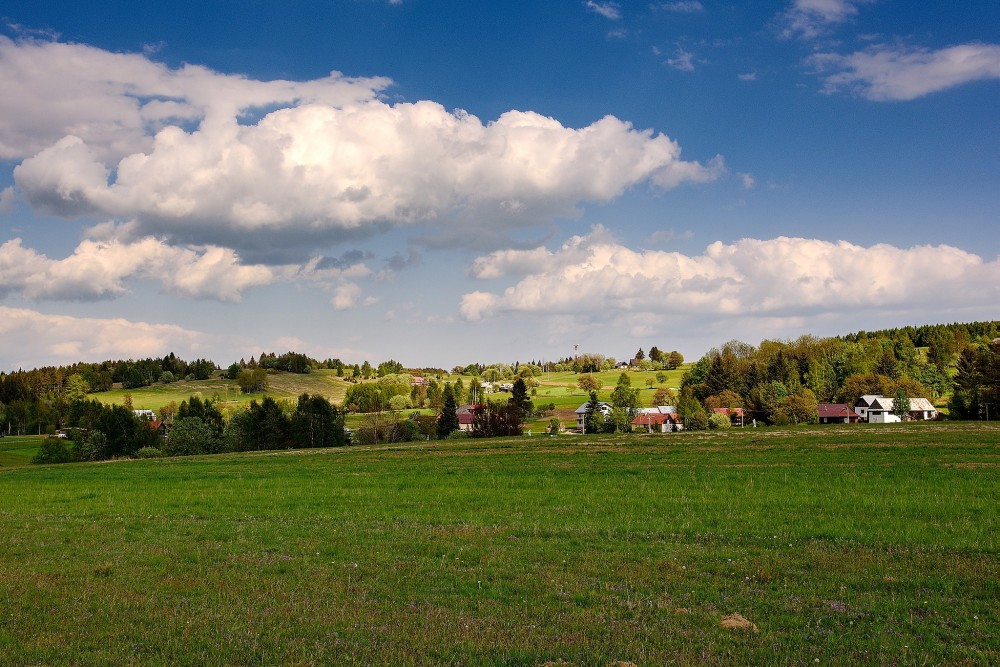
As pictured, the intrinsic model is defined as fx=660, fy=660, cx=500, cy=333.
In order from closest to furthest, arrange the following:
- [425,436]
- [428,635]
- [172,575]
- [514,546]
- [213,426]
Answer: [428,635] < [172,575] < [514,546] < [213,426] < [425,436]

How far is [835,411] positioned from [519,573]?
133 metres

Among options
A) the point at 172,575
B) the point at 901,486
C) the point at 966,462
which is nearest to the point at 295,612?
the point at 172,575

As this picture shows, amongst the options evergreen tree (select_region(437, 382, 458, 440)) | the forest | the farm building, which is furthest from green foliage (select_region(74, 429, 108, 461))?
the farm building

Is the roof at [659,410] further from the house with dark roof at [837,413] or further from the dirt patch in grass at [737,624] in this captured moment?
the dirt patch in grass at [737,624]

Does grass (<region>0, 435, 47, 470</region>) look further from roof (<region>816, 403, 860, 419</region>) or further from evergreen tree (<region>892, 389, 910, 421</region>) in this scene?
evergreen tree (<region>892, 389, 910, 421</region>)

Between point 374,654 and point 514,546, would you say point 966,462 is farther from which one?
point 374,654

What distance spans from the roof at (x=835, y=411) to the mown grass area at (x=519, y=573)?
10575cm

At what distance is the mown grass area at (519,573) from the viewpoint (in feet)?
32.4

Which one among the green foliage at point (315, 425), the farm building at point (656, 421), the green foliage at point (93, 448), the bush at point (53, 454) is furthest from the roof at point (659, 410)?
the bush at point (53, 454)

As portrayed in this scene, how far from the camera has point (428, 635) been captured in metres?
10.3

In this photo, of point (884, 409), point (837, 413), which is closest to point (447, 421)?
point (837, 413)

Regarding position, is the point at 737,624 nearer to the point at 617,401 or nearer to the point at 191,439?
the point at 191,439

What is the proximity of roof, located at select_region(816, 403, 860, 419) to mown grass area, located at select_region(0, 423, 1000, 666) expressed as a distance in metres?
106

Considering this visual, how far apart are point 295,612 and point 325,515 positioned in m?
12.3
